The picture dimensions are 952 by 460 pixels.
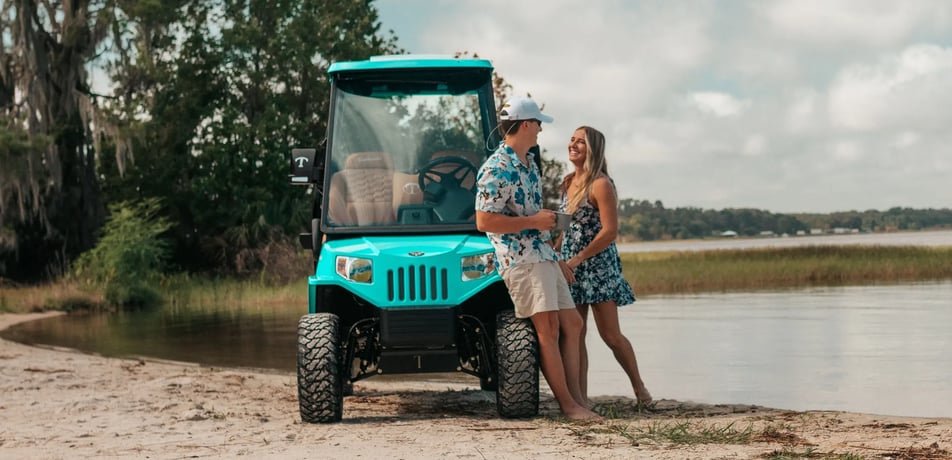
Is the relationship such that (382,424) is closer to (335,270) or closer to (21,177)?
(335,270)

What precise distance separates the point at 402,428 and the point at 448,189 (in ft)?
5.77

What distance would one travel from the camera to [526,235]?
761 centimetres

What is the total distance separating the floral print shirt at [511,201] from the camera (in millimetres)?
7484

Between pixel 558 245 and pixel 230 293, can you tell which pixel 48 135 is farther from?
pixel 558 245

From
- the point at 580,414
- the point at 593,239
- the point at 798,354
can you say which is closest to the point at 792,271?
the point at 798,354

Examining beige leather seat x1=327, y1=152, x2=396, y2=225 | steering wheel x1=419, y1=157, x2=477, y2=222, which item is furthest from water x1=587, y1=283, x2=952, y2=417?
beige leather seat x1=327, y1=152, x2=396, y2=225

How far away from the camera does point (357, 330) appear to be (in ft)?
27.7

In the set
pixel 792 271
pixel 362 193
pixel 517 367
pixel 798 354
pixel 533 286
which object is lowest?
pixel 798 354

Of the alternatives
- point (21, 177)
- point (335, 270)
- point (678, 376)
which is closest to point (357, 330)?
point (335, 270)

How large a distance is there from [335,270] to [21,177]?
25.4m

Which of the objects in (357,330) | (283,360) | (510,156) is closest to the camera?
(510,156)

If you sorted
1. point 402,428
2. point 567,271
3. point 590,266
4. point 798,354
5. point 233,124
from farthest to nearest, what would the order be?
point 233,124 → point 798,354 → point 590,266 → point 567,271 → point 402,428

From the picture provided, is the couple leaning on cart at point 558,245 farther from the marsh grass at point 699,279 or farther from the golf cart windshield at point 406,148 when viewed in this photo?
the marsh grass at point 699,279

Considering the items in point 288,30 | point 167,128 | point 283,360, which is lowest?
point 283,360
